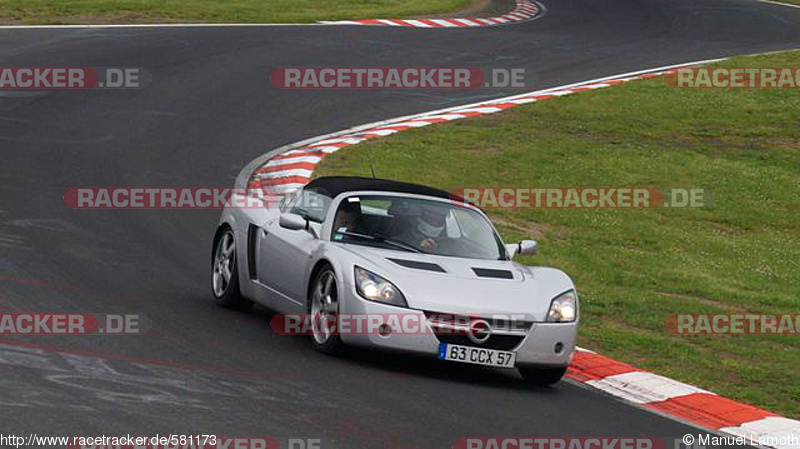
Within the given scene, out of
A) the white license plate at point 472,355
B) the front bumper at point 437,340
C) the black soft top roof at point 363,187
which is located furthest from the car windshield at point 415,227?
the white license plate at point 472,355

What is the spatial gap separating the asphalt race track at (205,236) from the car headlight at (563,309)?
1.70 feet

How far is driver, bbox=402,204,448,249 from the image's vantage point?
39.0 feet

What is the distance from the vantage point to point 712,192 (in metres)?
21.3

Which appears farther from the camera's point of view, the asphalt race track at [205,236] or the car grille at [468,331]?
the car grille at [468,331]

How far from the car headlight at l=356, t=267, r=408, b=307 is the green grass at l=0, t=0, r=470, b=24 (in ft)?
71.4

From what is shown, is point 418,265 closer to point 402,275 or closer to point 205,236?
point 402,275

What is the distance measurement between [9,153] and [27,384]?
11.5 meters

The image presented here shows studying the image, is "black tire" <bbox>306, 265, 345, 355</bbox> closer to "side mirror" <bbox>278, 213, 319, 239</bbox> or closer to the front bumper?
the front bumper

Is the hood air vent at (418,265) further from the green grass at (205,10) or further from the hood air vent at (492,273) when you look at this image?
the green grass at (205,10)

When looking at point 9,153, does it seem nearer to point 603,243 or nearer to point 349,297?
point 603,243

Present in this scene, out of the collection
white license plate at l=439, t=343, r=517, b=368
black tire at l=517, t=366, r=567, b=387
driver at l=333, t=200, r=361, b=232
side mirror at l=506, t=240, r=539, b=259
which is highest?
driver at l=333, t=200, r=361, b=232

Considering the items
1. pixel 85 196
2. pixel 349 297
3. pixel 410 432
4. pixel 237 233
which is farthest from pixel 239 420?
pixel 85 196

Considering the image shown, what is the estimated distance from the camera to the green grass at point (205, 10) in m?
32.2

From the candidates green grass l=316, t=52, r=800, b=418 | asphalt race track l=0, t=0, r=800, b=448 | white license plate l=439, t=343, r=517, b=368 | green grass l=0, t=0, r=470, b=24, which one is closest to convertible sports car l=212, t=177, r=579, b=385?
white license plate l=439, t=343, r=517, b=368
